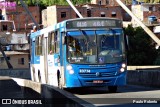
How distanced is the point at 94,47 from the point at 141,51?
119ft

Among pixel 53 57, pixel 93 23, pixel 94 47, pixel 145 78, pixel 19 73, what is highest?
pixel 93 23

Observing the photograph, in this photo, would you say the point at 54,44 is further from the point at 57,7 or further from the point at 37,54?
the point at 57,7

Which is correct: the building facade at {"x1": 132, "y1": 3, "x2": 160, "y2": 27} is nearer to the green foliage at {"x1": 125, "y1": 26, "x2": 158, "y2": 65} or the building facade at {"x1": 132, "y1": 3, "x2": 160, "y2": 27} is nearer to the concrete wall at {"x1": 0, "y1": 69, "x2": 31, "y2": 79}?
the green foliage at {"x1": 125, "y1": 26, "x2": 158, "y2": 65}

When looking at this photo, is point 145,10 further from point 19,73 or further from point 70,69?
point 70,69

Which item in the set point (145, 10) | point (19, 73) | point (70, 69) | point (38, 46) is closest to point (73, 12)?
point (145, 10)

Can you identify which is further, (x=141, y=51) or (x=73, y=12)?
(x=73, y=12)

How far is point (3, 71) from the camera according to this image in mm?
52688

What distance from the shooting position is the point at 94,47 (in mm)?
18109

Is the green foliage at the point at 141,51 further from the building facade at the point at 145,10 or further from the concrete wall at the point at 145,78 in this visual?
the building facade at the point at 145,10

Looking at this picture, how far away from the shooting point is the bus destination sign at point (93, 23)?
60.5ft

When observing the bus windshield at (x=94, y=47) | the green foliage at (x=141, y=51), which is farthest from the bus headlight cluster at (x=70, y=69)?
the green foliage at (x=141, y=51)

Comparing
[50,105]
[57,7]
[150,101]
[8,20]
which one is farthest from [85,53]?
[8,20]

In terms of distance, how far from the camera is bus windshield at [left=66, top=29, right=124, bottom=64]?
1811 centimetres

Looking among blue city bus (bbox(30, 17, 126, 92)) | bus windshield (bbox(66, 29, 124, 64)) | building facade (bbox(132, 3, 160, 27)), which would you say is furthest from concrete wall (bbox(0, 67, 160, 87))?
building facade (bbox(132, 3, 160, 27))
